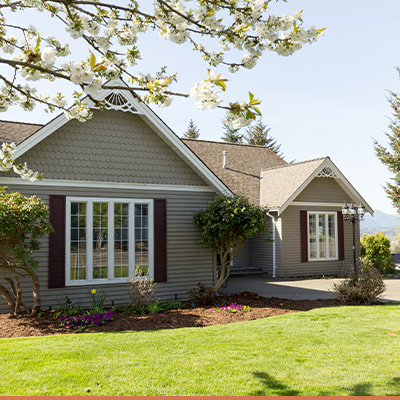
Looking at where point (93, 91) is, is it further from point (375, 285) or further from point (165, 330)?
point (375, 285)

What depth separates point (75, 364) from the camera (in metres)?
5.43

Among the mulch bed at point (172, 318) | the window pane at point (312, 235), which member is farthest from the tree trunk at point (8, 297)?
the window pane at point (312, 235)

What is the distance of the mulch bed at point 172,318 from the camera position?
7719 mm

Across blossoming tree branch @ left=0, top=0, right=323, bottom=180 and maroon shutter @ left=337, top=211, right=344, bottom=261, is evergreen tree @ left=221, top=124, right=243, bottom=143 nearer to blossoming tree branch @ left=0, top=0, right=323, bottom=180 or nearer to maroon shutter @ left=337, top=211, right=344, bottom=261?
maroon shutter @ left=337, top=211, right=344, bottom=261

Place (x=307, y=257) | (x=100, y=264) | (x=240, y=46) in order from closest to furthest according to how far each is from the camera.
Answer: (x=240, y=46) → (x=100, y=264) → (x=307, y=257)

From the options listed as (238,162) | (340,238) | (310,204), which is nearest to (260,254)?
(310,204)

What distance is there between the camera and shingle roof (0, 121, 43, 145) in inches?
439

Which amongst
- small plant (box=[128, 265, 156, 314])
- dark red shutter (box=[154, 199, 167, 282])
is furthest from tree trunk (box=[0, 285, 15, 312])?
dark red shutter (box=[154, 199, 167, 282])

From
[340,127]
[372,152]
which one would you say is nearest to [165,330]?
[340,127]

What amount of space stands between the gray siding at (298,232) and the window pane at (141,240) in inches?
298

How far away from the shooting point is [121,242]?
35.3 feet

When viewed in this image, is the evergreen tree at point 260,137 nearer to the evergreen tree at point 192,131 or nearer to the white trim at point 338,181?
the evergreen tree at point 192,131

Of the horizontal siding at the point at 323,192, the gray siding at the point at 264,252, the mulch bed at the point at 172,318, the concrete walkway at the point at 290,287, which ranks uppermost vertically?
the horizontal siding at the point at 323,192

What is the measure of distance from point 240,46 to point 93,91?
1.77 m
